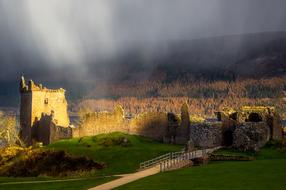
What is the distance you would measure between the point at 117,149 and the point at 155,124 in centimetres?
1105

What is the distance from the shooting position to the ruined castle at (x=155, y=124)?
195 ft

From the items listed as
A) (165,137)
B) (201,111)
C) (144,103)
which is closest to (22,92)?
(165,137)

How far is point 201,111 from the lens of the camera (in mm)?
165500

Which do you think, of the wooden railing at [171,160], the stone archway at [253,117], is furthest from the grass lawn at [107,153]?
the stone archway at [253,117]

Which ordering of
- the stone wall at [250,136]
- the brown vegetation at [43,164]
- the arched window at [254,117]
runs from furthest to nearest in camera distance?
the arched window at [254,117]
the brown vegetation at [43,164]
the stone wall at [250,136]

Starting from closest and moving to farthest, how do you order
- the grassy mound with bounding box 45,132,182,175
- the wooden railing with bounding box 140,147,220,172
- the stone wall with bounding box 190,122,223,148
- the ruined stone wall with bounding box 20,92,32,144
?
the wooden railing with bounding box 140,147,220,172, the grassy mound with bounding box 45,132,182,175, the stone wall with bounding box 190,122,223,148, the ruined stone wall with bounding box 20,92,32,144

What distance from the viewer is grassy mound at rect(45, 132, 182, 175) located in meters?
53.0

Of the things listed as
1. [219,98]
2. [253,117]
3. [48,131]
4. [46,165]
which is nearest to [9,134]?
[48,131]

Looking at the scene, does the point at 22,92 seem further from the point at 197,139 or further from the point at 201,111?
the point at 201,111

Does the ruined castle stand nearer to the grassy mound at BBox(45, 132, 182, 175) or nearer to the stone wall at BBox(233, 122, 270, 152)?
the stone wall at BBox(233, 122, 270, 152)

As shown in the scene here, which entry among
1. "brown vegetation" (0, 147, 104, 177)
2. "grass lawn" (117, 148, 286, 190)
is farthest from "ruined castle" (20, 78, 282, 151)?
"grass lawn" (117, 148, 286, 190)

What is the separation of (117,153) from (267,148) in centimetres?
1770

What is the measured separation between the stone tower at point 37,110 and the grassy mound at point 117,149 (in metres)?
12.5

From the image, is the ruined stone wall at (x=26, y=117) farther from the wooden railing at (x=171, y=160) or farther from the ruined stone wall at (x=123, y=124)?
the wooden railing at (x=171, y=160)
